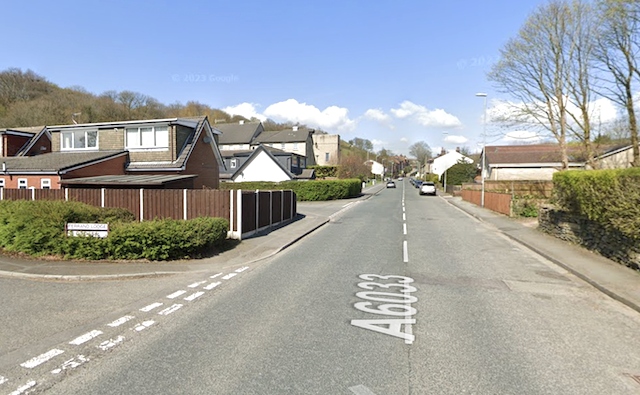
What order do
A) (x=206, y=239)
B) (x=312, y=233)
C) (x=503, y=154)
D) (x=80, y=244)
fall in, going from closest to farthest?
(x=80, y=244) → (x=206, y=239) → (x=312, y=233) → (x=503, y=154)

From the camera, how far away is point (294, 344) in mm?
4426

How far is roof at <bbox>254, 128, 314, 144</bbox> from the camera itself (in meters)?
67.4

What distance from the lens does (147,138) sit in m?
21.6

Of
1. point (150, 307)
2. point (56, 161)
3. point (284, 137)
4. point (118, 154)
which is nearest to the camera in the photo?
point (150, 307)

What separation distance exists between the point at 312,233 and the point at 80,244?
830cm

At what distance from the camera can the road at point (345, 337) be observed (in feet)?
11.8

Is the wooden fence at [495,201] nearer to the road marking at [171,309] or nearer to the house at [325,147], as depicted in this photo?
the road marking at [171,309]

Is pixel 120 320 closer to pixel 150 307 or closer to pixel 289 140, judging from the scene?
pixel 150 307

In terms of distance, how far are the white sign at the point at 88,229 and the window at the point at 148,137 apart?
12960mm

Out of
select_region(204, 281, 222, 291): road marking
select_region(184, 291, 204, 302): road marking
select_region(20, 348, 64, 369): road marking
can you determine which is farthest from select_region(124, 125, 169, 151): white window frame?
select_region(20, 348, 64, 369): road marking

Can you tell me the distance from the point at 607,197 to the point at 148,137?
21.9 meters

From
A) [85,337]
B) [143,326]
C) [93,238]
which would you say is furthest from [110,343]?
[93,238]

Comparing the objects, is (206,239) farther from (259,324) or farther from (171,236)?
(259,324)

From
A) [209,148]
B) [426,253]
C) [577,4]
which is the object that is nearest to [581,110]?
[577,4]
